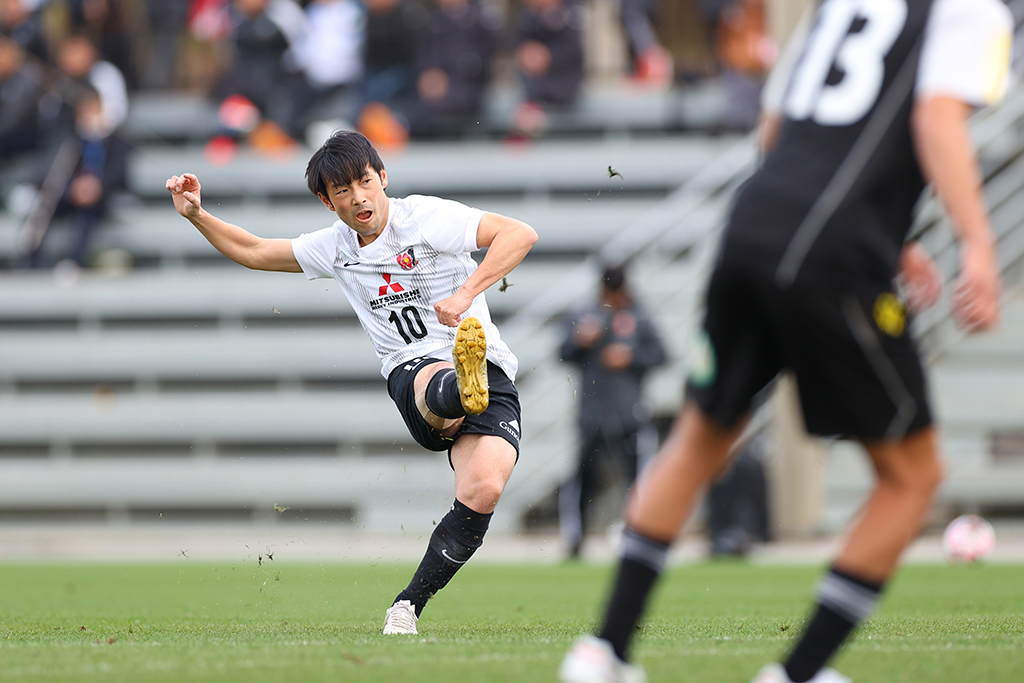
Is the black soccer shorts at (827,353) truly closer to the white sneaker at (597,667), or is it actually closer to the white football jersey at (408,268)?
the white sneaker at (597,667)

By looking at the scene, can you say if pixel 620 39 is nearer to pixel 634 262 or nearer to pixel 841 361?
pixel 634 262

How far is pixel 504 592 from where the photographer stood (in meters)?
8.32

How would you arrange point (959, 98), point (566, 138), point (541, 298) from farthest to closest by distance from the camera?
point (566, 138) → point (541, 298) → point (959, 98)

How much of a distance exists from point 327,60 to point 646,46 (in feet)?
14.0

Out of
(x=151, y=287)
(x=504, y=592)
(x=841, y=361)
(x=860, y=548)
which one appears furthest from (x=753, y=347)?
(x=151, y=287)

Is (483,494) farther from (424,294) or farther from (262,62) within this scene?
(262,62)

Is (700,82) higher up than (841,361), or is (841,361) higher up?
(841,361)

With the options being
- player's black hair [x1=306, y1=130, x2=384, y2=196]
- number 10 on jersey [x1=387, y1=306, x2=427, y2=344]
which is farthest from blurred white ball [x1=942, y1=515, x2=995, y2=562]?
player's black hair [x1=306, y1=130, x2=384, y2=196]

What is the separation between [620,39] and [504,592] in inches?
474

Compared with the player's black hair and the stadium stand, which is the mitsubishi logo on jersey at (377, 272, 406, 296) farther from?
the stadium stand

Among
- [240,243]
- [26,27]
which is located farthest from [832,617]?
[26,27]

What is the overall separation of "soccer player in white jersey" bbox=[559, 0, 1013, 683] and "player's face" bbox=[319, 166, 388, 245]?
223cm

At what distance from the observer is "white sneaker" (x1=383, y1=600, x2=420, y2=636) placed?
5316 millimetres

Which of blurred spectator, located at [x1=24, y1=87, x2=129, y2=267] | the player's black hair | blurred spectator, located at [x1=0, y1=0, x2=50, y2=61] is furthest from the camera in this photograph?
blurred spectator, located at [x1=0, y1=0, x2=50, y2=61]
